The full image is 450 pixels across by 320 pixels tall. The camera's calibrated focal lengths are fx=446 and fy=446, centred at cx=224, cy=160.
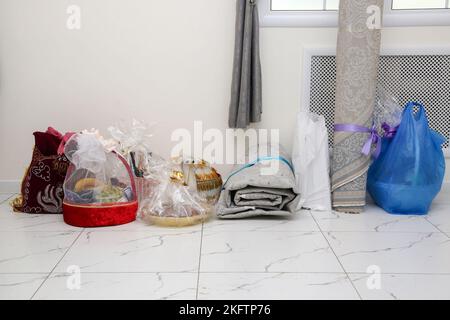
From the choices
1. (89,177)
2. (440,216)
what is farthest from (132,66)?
(440,216)

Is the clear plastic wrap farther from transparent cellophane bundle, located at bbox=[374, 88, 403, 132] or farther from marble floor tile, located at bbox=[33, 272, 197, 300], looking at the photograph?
transparent cellophane bundle, located at bbox=[374, 88, 403, 132]

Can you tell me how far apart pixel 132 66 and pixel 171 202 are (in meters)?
0.80

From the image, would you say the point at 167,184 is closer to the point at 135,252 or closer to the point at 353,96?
the point at 135,252

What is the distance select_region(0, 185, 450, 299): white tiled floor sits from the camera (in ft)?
3.93

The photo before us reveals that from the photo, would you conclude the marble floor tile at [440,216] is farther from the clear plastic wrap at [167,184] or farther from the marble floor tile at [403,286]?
the clear plastic wrap at [167,184]

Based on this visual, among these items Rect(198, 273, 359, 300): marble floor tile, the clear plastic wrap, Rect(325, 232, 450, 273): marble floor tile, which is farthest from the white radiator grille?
Rect(198, 273, 359, 300): marble floor tile

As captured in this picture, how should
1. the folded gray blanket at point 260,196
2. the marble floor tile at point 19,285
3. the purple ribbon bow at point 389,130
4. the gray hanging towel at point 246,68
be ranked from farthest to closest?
the gray hanging towel at point 246,68, the purple ribbon bow at point 389,130, the folded gray blanket at point 260,196, the marble floor tile at point 19,285

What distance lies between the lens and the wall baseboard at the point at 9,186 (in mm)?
2293

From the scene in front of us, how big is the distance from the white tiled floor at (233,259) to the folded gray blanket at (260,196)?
0.15ft

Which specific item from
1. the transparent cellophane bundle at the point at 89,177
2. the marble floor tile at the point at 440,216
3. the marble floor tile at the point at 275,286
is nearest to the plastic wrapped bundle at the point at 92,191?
the transparent cellophane bundle at the point at 89,177

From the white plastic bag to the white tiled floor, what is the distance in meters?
0.14

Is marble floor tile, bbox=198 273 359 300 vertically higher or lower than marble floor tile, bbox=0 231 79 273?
lower

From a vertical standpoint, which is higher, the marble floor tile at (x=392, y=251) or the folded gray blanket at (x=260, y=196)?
the folded gray blanket at (x=260, y=196)
